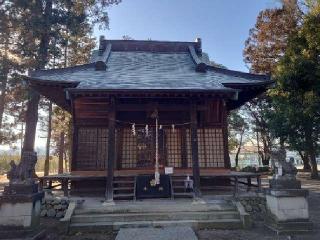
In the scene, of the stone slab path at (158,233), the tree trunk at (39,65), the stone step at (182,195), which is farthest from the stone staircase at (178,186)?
the tree trunk at (39,65)

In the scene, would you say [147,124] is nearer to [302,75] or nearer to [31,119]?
[31,119]

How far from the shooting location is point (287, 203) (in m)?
8.77

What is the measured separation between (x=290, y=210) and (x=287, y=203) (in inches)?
→ 8.9

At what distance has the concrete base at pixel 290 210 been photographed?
8.59 m

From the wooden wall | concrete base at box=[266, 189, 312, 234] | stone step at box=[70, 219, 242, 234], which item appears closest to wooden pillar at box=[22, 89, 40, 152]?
the wooden wall

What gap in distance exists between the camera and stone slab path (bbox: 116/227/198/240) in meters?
7.80

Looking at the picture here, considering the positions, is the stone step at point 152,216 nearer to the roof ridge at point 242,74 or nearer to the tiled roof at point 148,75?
the tiled roof at point 148,75

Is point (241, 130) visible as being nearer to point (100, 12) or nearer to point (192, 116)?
point (100, 12)

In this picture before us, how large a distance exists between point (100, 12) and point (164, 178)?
1577cm

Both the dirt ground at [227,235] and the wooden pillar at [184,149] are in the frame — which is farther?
the wooden pillar at [184,149]

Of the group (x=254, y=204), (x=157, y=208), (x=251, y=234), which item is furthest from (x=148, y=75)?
(x=251, y=234)

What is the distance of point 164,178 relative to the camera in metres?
11.9

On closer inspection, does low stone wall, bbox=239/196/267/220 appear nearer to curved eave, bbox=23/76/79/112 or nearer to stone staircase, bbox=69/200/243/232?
stone staircase, bbox=69/200/243/232

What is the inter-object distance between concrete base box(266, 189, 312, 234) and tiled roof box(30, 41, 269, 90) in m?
4.38
